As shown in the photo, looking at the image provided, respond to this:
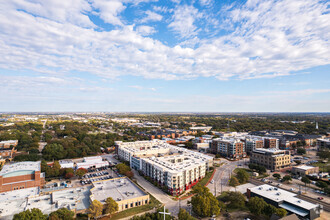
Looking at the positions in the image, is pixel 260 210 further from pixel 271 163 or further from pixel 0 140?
pixel 0 140

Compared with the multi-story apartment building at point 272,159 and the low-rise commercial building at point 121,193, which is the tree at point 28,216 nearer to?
the low-rise commercial building at point 121,193

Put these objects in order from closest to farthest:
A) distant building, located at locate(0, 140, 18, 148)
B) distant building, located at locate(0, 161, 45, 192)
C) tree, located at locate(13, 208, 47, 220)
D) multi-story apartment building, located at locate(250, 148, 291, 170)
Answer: tree, located at locate(13, 208, 47, 220)
distant building, located at locate(0, 161, 45, 192)
multi-story apartment building, located at locate(250, 148, 291, 170)
distant building, located at locate(0, 140, 18, 148)

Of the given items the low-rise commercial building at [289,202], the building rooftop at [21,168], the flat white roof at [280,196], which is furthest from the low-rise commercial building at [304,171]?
the building rooftop at [21,168]

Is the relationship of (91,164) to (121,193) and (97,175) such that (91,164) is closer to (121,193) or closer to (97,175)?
(97,175)

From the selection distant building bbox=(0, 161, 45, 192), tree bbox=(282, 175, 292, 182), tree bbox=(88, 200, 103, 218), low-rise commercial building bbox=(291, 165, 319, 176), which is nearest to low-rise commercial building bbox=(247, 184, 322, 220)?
tree bbox=(282, 175, 292, 182)

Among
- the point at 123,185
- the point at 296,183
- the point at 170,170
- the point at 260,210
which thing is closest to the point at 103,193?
the point at 123,185

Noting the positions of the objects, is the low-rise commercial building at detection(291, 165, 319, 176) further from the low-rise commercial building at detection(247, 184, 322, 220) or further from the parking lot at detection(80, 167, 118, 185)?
the parking lot at detection(80, 167, 118, 185)

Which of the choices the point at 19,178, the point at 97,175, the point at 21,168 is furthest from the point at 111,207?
the point at 21,168
